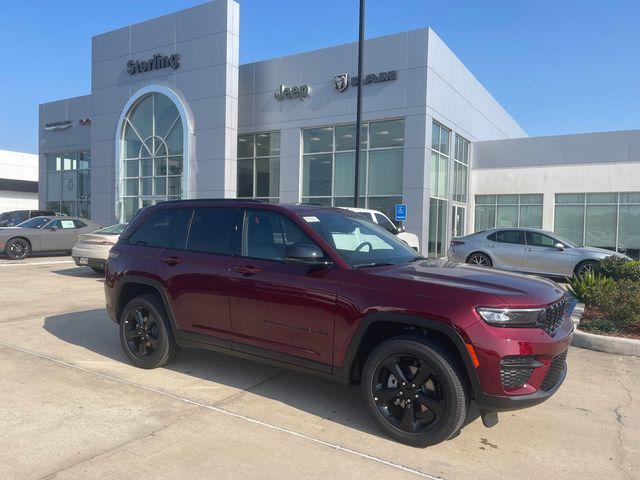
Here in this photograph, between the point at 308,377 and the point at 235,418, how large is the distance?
4.00 ft

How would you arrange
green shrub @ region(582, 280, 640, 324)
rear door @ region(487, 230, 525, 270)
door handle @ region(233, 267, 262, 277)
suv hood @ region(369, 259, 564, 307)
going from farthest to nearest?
rear door @ region(487, 230, 525, 270), green shrub @ region(582, 280, 640, 324), door handle @ region(233, 267, 262, 277), suv hood @ region(369, 259, 564, 307)

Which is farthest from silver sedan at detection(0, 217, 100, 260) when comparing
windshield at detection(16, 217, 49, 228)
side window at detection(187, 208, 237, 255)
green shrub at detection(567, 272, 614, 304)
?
green shrub at detection(567, 272, 614, 304)

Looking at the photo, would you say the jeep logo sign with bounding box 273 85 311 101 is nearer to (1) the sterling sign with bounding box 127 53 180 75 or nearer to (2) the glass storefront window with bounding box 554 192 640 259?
(1) the sterling sign with bounding box 127 53 180 75

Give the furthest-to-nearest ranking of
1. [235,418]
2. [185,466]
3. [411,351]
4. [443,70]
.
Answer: [443,70] → [235,418] → [411,351] → [185,466]

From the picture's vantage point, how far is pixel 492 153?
78.6 ft

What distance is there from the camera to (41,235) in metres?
17.3

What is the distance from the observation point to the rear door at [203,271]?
15.5 ft

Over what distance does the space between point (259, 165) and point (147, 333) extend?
18.2m

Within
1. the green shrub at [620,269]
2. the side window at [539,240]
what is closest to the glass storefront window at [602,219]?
the side window at [539,240]

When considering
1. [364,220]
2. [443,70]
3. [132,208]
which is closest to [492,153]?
[443,70]

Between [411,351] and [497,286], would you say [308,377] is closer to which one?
[411,351]

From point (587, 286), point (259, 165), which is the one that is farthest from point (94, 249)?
point (259, 165)

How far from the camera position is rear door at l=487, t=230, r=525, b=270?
519 inches

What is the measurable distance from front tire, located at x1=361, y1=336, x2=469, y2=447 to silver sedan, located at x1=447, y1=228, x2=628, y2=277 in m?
8.65
